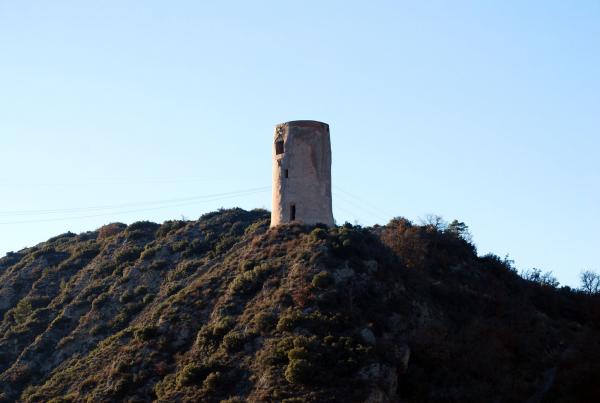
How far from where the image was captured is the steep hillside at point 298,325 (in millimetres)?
44312

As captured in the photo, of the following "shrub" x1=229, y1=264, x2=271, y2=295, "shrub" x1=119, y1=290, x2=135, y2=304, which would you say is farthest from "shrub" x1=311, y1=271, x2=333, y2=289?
"shrub" x1=119, y1=290, x2=135, y2=304

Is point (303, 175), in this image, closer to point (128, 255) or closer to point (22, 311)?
point (128, 255)

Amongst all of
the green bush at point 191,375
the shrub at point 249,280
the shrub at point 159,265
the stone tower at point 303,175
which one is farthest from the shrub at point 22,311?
the green bush at point 191,375

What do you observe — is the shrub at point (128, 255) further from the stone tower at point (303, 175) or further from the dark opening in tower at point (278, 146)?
the dark opening in tower at point (278, 146)

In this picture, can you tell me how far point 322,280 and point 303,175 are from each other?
32.1 feet

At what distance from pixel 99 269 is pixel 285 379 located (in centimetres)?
2775

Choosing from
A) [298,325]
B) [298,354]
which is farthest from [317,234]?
[298,354]

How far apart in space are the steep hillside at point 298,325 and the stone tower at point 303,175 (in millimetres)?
1513

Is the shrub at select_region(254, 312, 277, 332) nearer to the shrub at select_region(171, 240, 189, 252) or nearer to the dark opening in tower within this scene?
the dark opening in tower

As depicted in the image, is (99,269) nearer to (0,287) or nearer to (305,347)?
(0,287)

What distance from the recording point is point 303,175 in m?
57.6

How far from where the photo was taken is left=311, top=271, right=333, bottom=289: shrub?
164 ft

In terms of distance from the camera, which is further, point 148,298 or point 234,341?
point 148,298

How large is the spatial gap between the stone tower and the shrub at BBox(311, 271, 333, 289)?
7.87 metres
